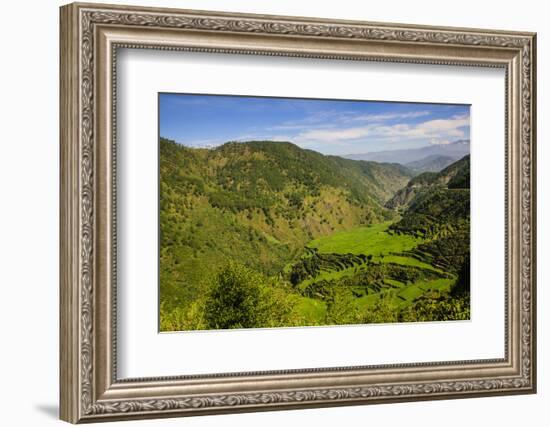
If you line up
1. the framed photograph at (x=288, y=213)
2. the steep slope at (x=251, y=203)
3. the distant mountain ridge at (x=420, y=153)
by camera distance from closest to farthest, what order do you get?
the framed photograph at (x=288, y=213), the steep slope at (x=251, y=203), the distant mountain ridge at (x=420, y=153)

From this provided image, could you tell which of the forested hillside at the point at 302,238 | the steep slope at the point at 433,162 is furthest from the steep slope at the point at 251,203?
the steep slope at the point at 433,162

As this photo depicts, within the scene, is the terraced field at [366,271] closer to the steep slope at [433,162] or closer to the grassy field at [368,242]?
the grassy field at [368,242]

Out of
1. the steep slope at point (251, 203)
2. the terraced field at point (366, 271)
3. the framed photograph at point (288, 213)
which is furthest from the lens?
the terraced field at point (366, 271)

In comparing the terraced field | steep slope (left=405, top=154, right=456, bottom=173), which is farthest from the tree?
steep slope (left=405, top=154, right=456, bottom=173)

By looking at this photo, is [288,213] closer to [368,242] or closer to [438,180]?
[368,242]

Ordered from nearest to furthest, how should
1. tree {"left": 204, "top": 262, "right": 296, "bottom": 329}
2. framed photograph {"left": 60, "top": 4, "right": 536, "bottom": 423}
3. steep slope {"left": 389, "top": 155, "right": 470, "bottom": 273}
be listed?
1. framed photograph {"left": 60, "top": 4, "right": 536, "bottom": 423}
2. tree {"left": 204, "top": 262, "right": 296, "bottom": 329}
3. steep slope {"left": 389, "top": 155, "right": 470, "bottom": 273}

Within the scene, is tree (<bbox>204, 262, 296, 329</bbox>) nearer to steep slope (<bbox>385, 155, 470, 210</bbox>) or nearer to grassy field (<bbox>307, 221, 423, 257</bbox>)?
grassy field (<bbox>307, 221, 423, 257</bbox>)

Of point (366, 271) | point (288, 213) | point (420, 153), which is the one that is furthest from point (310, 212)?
point (420, 153)

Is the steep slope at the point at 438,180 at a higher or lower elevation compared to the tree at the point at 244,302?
higher

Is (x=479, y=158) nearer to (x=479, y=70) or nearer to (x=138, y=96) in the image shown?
(x=479, y=70)

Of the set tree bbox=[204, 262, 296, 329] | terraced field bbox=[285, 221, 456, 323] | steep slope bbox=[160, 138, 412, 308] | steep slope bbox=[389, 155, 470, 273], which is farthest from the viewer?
steep slope bbox=[389, 155, 470, 273]
